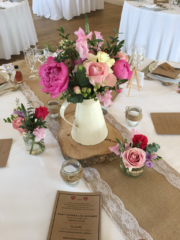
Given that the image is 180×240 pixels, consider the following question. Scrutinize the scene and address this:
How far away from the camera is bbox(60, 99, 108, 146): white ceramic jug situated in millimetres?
750

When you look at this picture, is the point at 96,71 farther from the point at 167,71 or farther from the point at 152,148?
the point at 167,71

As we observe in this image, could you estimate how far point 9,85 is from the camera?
1.40 meters

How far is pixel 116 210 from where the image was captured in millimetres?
686

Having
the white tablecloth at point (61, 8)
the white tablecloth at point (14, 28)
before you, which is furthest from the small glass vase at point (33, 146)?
the white tablecloth at point (61, 8)

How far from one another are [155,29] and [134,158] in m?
2.36

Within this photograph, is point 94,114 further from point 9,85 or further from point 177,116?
point 9,85

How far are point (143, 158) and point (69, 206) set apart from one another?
32 centimetres

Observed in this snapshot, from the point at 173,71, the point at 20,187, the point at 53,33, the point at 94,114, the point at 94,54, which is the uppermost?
the point at 94,54

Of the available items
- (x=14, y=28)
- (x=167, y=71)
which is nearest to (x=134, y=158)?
(x=167, y=71)

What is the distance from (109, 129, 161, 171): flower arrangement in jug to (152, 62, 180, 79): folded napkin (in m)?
0.78

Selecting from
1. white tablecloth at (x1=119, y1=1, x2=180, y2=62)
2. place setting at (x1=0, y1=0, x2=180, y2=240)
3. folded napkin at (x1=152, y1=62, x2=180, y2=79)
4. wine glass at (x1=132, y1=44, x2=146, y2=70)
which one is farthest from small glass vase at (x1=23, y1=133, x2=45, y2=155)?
white tablecloth at (x1=119, y1=1, x2=180, y2=62)

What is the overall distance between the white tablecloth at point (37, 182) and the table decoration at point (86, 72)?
0.26 metres

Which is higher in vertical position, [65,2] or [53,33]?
[65,2]

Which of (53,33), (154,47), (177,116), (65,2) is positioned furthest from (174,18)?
(65,2)
